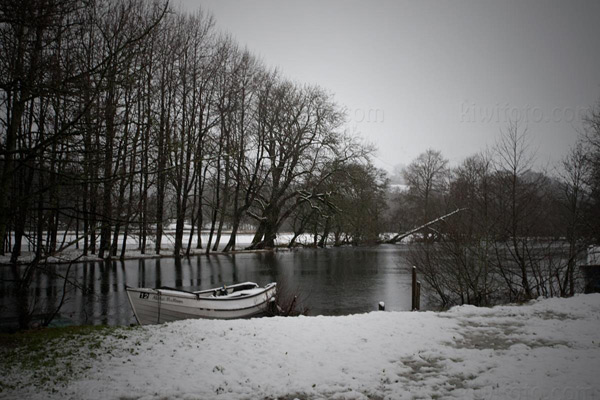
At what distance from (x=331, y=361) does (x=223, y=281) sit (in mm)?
13760

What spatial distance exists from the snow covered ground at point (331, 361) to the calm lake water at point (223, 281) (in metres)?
3.39

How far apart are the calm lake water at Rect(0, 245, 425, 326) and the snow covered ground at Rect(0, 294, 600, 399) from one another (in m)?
3.39

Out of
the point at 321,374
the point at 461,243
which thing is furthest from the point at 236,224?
the point at 321,374

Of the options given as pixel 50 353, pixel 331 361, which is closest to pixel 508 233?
pixel 331 361

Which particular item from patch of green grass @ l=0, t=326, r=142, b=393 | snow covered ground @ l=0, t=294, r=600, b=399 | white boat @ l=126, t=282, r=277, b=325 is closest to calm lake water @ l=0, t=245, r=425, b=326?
white boat @ l=126, t=282, r=277, b=325

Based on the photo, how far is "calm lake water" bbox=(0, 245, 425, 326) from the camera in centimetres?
1330

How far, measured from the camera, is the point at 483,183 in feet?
46.2

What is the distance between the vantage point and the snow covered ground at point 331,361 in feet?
16.6

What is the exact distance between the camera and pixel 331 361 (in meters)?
6.28

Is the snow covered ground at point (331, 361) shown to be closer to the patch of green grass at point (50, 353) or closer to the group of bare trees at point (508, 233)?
the patch of green grass at point (50, 353)

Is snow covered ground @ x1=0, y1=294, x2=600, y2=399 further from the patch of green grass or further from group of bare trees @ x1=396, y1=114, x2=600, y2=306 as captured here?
group of bare trees @ x1=396, y1=114, x2=600, y2=306

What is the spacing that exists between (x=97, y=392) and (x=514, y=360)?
20.5 feet

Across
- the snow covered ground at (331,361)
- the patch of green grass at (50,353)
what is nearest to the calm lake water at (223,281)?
the patch of green grass at (50,353)

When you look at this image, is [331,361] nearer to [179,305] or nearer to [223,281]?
[179,305]
